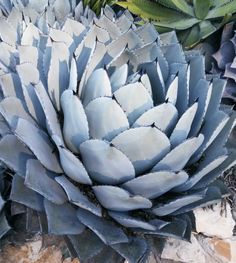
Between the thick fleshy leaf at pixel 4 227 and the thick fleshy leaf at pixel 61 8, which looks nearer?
the thick fleshy leaf at pixel 4 227

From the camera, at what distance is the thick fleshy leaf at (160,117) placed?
1.29 meters

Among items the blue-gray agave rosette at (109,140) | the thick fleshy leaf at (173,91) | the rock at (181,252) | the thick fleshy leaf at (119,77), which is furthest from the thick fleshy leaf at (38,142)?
the rock at (181,252)

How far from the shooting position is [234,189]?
181 cm

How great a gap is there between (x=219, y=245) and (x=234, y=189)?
222 mm

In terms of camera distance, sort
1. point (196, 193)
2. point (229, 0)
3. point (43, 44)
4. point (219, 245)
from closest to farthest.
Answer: point (196, 193) → point (43, 44) → point (219, 245) → point (229, 0)

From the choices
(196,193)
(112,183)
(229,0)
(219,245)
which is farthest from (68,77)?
(229,0)

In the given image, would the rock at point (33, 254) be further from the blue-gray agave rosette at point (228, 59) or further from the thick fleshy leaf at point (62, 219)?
the blue-gray agave rosette at point (228, 59)

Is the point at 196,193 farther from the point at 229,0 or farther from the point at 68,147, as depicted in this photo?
the point at 229,0

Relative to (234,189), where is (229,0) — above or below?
above

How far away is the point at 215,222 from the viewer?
1.66 m

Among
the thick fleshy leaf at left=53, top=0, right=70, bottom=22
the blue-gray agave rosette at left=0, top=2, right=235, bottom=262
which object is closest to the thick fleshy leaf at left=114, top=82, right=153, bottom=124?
the blue-gray agave rosette at left=0, top=2, right=235, bottom=262

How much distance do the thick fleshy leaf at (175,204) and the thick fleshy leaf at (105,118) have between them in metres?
0.21

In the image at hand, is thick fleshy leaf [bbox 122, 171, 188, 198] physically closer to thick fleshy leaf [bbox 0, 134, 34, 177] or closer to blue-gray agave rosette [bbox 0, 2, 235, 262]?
blue-gray agave rosette [bbox 0, 2, 235, 262]

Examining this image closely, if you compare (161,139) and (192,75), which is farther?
(192,75)
